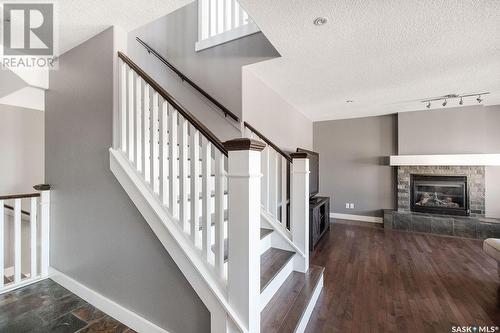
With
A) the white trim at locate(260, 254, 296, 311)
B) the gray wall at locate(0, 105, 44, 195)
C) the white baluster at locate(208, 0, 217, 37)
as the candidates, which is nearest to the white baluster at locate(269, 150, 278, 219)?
the white trim at locate(260, 254, 296, 311)

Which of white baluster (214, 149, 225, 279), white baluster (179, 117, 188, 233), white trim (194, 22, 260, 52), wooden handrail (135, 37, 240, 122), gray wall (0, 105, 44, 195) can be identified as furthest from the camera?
gray wall (0, 105, 44, 195)

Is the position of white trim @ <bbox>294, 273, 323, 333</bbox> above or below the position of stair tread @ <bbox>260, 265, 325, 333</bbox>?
below

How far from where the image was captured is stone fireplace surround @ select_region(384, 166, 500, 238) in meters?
4.10

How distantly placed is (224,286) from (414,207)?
16.0 feet

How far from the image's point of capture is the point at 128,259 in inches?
71.4

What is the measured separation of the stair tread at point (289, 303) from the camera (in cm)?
161

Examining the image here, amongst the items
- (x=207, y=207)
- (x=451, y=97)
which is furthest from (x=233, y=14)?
(x=451, y=97)

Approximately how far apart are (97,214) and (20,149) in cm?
324

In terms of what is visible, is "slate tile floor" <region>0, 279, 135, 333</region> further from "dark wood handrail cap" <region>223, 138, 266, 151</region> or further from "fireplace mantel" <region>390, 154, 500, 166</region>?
"fireplace mantel" <region>390, 154, 500, 166</region>

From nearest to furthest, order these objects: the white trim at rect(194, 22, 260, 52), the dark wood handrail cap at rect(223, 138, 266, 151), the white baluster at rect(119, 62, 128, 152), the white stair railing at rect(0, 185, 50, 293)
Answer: the dark wood handrail cap at rect(223, 138, 266, 151) < the white baluster at rect(119, 62, 128, 152) < the white stair railing at rect(0, 185, 50, 293) < the white trim at rect(194, 22, 260, 52)

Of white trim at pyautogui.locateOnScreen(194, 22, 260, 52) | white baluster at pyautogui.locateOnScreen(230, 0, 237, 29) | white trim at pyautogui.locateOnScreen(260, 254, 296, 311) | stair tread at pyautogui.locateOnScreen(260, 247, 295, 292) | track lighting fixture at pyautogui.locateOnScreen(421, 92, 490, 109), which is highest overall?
white baluster at pyautogui.locateOnScreen(230, 0, 237, 29)

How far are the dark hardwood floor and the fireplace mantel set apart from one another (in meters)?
1.39

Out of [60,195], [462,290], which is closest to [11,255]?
[60,195]

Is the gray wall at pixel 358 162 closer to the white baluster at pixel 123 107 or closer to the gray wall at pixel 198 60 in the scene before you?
the gray wall at pixel 198 60
